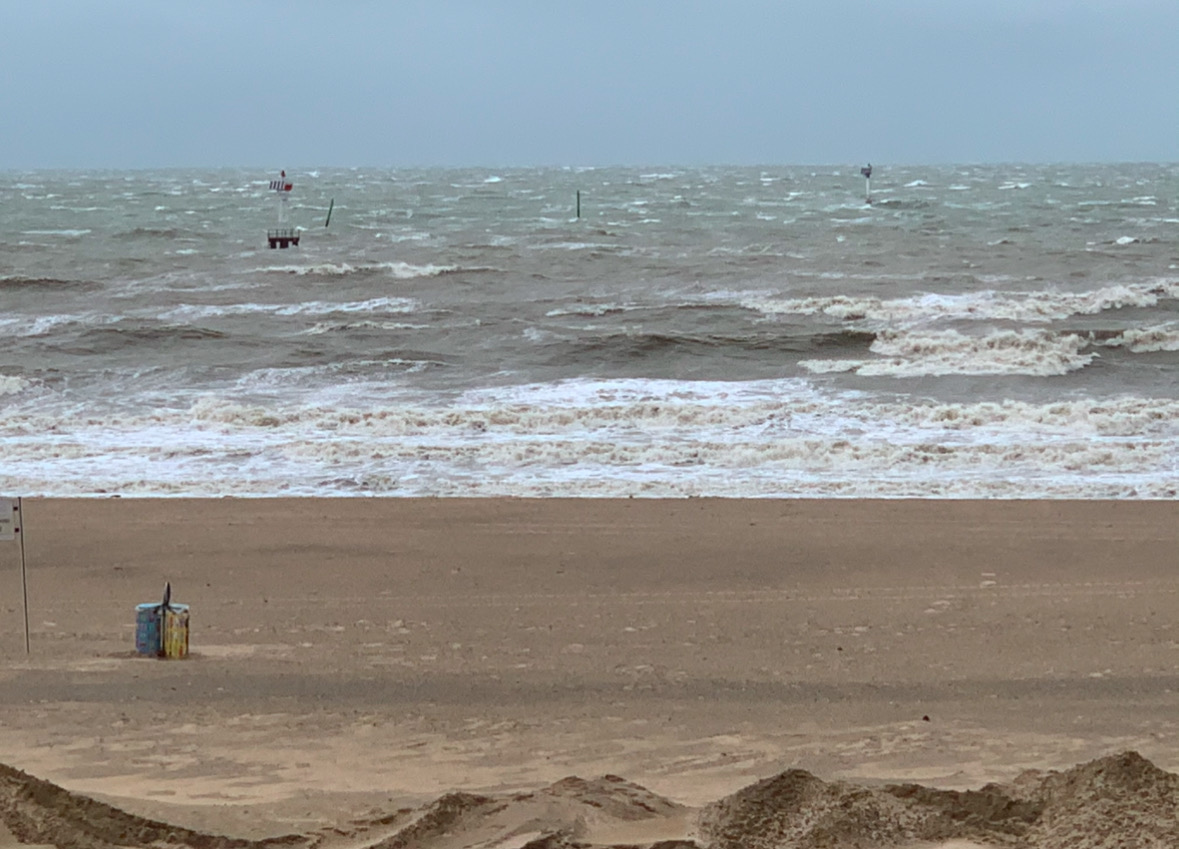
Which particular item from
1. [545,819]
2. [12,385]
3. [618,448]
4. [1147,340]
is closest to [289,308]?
[12,385]

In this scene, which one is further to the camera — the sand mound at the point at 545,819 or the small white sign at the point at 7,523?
the small white sign at the point at 7,523

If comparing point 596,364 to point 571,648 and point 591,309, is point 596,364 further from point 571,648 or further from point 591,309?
point 571,648

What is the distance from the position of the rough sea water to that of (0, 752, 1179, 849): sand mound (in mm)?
7411

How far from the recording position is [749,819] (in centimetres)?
485

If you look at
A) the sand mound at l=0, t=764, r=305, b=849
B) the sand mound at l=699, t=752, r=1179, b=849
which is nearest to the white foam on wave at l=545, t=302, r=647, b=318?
the sand mound at l=699, t=752, r=1179, b=849

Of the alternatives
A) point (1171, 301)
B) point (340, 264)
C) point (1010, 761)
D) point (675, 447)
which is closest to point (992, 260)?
point (1171, 301)

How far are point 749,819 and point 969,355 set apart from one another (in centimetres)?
1858

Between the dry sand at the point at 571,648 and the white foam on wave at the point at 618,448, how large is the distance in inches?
42.7

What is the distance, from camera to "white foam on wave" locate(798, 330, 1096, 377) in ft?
69.4

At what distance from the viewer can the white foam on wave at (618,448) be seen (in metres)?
12.9

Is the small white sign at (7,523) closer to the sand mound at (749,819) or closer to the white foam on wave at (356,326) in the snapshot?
the sand mound at (749,819)

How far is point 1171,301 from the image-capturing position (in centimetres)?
2980

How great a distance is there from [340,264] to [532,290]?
8.78 m

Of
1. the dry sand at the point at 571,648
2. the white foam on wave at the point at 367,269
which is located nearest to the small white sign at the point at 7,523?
the dry sand at the point at 571,648
